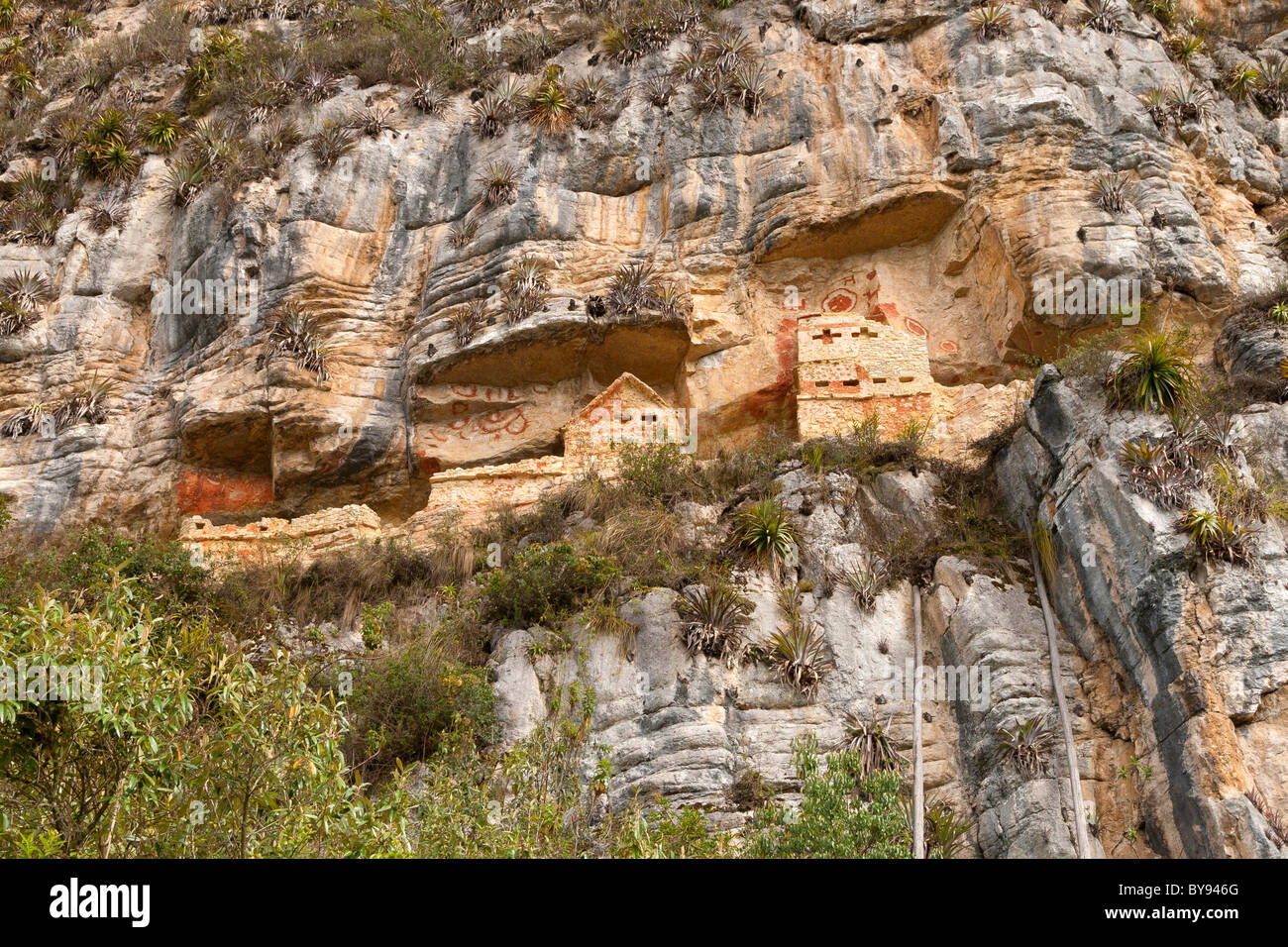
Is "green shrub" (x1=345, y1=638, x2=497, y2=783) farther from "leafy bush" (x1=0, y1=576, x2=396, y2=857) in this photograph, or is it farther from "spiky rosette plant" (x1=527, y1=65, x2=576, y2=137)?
"spiky rosette plant" (x1=527, y1=65, x2=576, y2=137)

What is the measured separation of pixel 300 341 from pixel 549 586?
772 cm

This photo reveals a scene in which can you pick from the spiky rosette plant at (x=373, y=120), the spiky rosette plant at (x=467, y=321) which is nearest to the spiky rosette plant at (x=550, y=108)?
the spiky rosette plant at (x=373, y=120)

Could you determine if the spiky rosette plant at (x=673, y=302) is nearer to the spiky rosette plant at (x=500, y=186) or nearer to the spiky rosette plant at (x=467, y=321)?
the spiky rosette plant at (x=467, y=321)

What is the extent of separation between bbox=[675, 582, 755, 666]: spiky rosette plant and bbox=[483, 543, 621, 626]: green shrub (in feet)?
3.74

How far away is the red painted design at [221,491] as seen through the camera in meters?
20.8

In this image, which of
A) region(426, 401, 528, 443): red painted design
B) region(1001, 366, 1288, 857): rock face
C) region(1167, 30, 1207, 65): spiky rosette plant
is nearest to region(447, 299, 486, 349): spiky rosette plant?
region(426, 401, 528, 443): red painted design

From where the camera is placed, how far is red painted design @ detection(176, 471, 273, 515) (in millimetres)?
20844

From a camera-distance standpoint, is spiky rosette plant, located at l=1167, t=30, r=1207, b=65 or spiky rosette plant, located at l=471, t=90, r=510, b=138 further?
spiky rosette plant, located at l=471, t=90, r=510, b=138

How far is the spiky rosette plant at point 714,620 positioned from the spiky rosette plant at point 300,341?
8638mm

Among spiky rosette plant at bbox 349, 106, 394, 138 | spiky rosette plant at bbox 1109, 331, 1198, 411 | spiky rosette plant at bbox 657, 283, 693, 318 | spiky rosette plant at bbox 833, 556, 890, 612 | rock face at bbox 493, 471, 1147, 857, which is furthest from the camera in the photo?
spiky rosette plant at bbox 349, 106, 394, 138

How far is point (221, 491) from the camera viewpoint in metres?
21.1

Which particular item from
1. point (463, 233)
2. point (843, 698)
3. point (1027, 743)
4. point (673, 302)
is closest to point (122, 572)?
point (463, 233)

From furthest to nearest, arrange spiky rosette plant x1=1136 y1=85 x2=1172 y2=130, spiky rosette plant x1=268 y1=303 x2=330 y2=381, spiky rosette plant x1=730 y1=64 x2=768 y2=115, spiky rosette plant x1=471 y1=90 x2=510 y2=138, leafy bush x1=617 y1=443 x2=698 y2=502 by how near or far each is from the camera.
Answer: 1. spiky rosette plant x1=471 y1=90 x2=510 y2=138
2. spiky rosette plant x1=730 y1=64 x2=768 y2=115
3. spiky rosette plant x1=1136 y1=85 x2=1172 y2=130
4. spiky rosette plant x1=268 y1=303 x2=330 y2=381
5. leafy bush x1=617 y1=443 x2=698 y2=502

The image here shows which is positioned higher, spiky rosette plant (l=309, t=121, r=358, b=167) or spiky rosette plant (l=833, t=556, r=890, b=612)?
spiky rosette plant (l=309, t=121, r=358, b=167)
